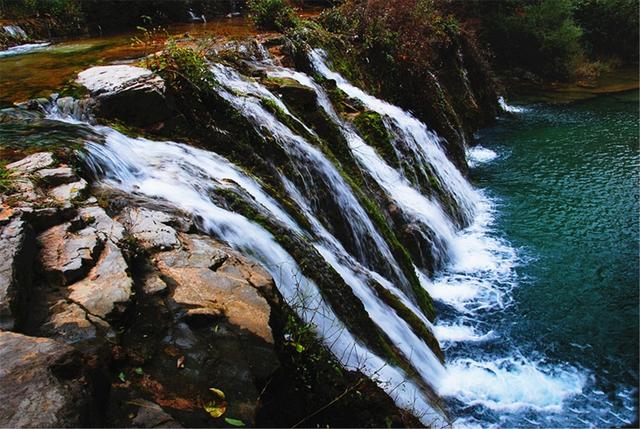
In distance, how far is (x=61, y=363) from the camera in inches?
91.6

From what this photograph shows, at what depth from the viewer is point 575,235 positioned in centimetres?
962

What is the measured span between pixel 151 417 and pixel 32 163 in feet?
10.7

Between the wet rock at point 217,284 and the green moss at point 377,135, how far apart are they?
6638 mm

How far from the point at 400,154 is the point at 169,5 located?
10021 millimetres

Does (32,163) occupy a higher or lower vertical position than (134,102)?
lower

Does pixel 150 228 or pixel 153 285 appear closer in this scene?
pixel 153 285

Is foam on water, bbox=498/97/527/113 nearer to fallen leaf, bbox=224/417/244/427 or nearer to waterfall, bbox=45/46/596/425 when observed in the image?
waterfall, bbox=45/46/596/425

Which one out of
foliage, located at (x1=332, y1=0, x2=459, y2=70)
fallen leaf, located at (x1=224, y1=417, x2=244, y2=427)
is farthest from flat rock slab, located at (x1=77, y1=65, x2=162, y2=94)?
foliage, located at (x1=332, y1=0, x2=459, y2=70)

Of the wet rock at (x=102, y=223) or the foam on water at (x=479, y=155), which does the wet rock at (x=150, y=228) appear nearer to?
the wet rock at (x=102, y=223)

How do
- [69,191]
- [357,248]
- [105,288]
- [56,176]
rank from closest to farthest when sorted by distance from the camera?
[105,288], [69,191], [56,176], [357,248]

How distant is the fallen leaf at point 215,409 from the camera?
254cm

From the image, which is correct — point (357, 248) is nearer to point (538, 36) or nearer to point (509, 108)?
point (509, 108)

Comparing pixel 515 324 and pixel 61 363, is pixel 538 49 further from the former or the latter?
pixel 61 363

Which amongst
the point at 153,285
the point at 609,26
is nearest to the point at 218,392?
the point at 153,285
